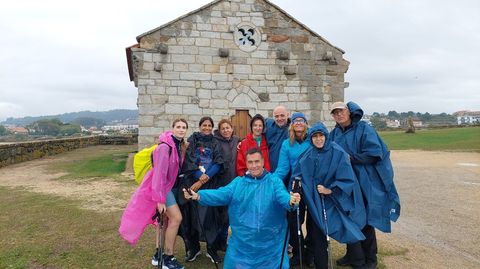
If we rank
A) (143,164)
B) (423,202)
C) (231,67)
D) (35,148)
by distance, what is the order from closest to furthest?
(143,164)
(423,202)
(231,67)
(35,148)

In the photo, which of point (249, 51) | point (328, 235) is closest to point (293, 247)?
point (328, 235)

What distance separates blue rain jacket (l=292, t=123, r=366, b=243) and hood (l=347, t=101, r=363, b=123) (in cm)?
55

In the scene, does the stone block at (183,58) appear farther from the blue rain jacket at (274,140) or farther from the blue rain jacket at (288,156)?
the blue rain jacket at (288,156)

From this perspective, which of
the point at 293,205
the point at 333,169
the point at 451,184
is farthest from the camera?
the point at 451,184

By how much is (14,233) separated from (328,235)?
16.0 ft

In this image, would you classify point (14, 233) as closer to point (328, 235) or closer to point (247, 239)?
→ point (247, 239)

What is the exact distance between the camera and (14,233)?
18.0 feet

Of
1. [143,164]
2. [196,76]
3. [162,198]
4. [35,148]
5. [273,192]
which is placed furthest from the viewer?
[35,148]

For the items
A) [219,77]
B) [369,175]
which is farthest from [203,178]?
[219,77]

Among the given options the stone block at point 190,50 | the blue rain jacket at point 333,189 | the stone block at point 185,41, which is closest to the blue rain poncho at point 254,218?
the blue rain jacket at point 333,189

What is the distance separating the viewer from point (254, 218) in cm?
343

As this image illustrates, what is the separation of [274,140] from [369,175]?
3.83 ft

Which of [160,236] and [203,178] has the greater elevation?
[203,178]

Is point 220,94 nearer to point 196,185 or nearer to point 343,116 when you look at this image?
point 196,185
